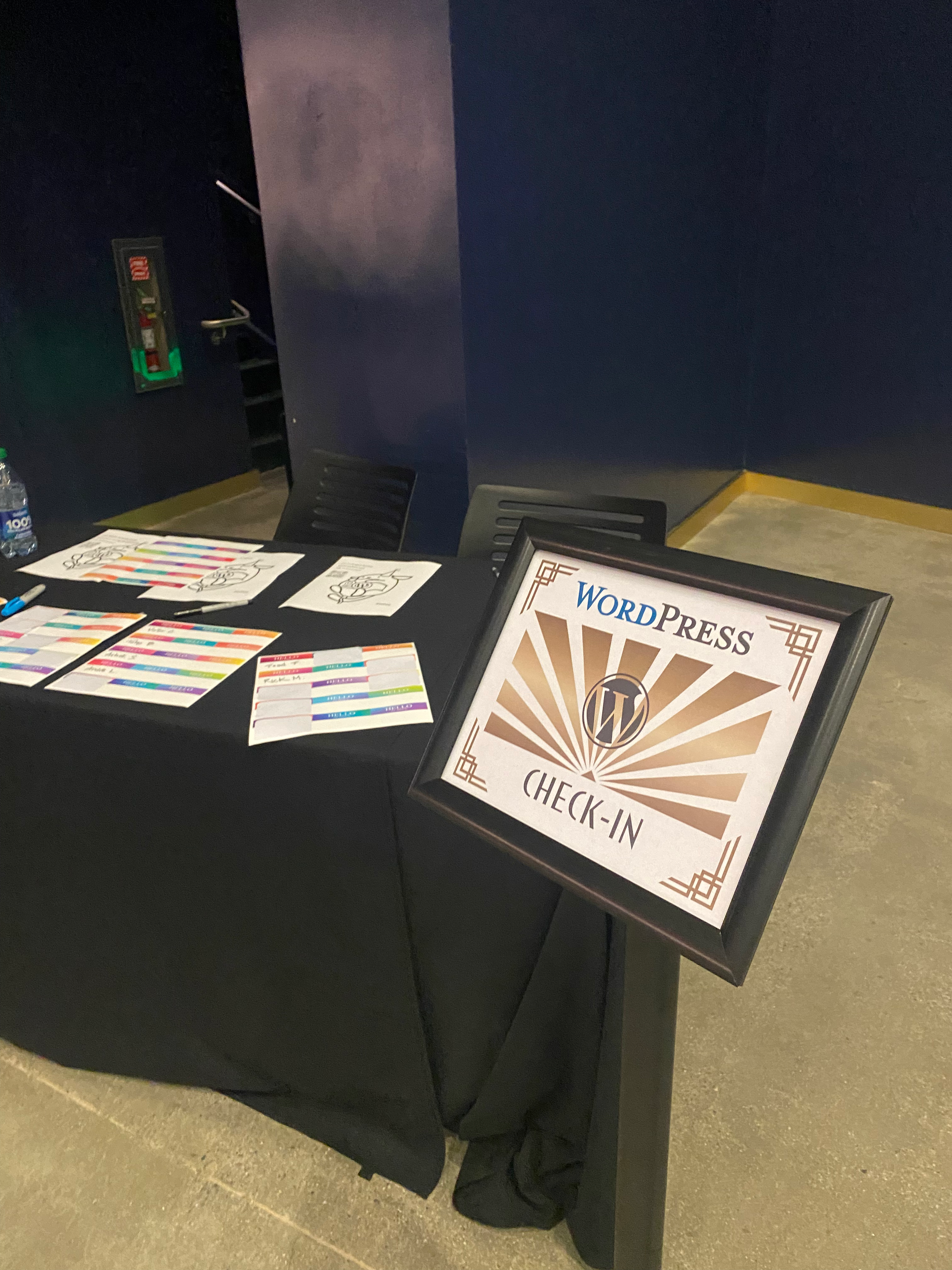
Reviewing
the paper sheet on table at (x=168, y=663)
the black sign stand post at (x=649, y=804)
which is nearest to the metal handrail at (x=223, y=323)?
the paper sheet on table at (x=168, y=663)

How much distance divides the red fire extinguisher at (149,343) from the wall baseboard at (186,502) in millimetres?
639

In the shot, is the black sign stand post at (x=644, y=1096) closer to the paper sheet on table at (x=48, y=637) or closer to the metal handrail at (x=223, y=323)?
the paper sheet on table at (x=48, y=637)

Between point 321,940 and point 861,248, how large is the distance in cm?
376

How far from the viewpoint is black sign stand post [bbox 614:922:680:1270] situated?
0.86m

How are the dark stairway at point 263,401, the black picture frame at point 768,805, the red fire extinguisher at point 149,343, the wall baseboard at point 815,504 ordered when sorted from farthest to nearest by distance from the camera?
1. the dark stairway at point 263,401
2. the red fire extinguisher at point 149,343
3. the wall baseboard at point 815,504
4. the black picture frame at point 768,805

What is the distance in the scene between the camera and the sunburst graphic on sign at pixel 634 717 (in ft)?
2.44

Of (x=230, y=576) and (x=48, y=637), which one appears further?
(x=230, y=576)

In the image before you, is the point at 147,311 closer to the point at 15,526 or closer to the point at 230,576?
the point at 15,526

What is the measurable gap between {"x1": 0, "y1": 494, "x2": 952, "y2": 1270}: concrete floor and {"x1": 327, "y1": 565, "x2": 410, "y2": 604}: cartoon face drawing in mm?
897

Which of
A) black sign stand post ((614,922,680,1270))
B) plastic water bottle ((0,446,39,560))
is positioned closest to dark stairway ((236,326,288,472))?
plastic water bottle ((0,446,39,560))

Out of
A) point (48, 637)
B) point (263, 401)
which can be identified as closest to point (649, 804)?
point (48, 637)

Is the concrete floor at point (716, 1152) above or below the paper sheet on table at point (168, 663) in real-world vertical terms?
below

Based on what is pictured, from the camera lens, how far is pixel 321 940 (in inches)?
51.0

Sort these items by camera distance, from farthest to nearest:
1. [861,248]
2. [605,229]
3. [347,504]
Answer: [861,248], [605,229], [347,504]
